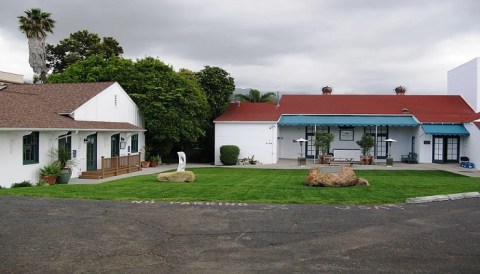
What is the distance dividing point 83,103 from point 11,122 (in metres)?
6.60

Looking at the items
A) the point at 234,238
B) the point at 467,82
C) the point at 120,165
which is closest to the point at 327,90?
the point at 467,82

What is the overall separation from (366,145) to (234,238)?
23797 millimetres

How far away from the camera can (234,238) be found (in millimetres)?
8273

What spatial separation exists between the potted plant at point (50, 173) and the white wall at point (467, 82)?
94.5ft

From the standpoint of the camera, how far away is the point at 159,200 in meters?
12.8

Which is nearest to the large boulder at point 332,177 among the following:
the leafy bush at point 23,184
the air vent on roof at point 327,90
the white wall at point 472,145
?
the leafy bush at point 23,184

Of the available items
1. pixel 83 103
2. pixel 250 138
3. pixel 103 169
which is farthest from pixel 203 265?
pixel 250 138

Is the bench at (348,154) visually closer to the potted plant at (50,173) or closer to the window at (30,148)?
the potted plant at (50,173)

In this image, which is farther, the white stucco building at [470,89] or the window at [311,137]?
the window at [311,137]

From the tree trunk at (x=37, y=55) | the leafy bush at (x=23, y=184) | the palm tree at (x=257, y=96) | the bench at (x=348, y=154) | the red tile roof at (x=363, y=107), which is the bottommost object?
the leafy bush at (x=23, y=184)

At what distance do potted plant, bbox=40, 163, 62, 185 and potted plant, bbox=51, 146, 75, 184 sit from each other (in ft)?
1.05

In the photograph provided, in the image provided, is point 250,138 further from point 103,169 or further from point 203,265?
point 203,265

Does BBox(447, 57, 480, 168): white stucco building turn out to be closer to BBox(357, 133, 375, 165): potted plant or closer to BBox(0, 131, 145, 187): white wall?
BBox(357, 133, 375, 165): potted plant

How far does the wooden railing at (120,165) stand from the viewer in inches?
906
